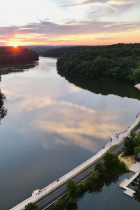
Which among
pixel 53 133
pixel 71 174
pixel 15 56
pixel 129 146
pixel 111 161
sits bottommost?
pixel 71 174

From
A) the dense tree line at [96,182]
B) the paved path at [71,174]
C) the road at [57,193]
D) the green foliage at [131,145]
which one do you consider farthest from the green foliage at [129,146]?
the road at [57,193]

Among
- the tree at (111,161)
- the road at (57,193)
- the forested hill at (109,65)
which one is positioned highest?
the forested hill at (109,65)

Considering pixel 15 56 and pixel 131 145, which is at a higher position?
pixel 15 56

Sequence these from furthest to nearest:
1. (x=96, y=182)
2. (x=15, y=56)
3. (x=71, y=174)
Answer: (x=15, y=56), (x=71, y=174), (x=96, y=182)

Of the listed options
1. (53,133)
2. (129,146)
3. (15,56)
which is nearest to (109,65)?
(53,133)

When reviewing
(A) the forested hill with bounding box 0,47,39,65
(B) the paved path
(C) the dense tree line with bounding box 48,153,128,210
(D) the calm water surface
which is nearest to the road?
(B) the paved path

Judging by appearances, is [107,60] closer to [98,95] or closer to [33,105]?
[98,95]

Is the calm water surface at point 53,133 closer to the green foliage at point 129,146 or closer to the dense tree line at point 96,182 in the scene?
the dense tree line at point 96,182

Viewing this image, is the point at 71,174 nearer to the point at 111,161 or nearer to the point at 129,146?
the point at 111,161
